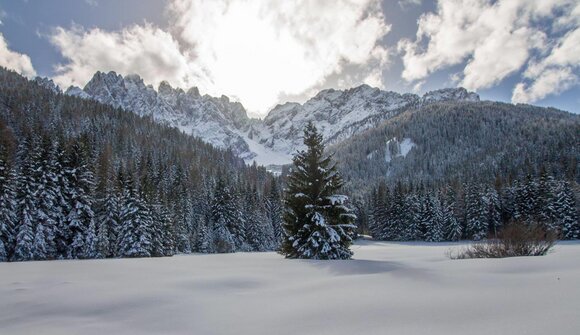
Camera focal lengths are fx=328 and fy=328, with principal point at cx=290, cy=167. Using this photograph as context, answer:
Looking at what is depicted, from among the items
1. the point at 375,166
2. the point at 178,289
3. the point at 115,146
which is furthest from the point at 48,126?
the point at 375,166

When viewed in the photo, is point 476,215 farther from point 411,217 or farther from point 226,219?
point 226,219

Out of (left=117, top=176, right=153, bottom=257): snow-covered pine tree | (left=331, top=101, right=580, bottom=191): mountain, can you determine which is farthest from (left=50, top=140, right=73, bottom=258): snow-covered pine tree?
(left=331, top=101, right=580, bottom=191): mountain

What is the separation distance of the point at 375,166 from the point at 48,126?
140984 millimetres

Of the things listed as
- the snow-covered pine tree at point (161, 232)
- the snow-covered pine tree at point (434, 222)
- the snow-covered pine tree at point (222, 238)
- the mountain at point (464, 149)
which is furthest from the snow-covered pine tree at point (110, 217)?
the mountain at point (464, 149)

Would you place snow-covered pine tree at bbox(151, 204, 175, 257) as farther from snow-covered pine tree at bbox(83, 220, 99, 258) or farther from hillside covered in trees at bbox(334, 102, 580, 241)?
hillside covered in trees at bbox(334, 102, 580, 241)

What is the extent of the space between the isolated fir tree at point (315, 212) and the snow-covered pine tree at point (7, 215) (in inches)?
868

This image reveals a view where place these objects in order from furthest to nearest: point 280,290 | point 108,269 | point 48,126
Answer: point 48,126 → point 108,269 → point 280,290

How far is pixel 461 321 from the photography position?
3.94 metres

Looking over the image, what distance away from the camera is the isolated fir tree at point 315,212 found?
16203mm

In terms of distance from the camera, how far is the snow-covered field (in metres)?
4.00

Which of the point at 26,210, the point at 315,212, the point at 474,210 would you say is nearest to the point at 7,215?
the point at 26,210

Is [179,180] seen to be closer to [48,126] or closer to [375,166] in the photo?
[48,126]

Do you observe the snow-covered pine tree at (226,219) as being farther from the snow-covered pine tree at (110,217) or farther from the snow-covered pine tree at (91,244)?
the snow-covered pine tree at (91,244)

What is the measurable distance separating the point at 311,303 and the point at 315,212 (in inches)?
450
